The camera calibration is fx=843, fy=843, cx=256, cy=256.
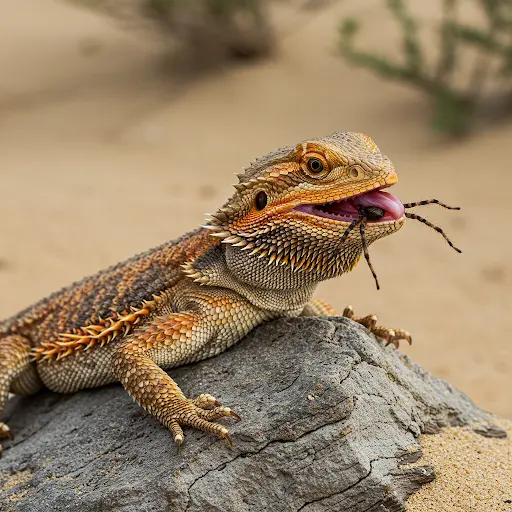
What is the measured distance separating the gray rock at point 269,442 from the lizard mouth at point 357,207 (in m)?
0.63

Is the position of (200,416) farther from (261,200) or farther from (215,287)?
(261,200)

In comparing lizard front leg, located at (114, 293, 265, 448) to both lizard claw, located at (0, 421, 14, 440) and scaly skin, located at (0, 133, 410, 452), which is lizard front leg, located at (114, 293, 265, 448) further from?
lizard claw, located at (0, 421, 14, 440)

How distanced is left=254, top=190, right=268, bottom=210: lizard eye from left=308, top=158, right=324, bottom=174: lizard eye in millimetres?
268

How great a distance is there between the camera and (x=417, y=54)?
41.5ft

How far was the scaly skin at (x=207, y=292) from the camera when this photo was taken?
11.8 feet

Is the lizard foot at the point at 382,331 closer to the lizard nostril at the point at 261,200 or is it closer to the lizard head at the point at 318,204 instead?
the lizard head at the point at 318,204

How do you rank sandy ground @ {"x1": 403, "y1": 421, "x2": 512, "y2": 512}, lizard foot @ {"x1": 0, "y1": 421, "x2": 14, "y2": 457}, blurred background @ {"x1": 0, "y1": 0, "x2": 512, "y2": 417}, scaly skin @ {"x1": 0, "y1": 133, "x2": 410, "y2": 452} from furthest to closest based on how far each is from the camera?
1. blurred background @ {"x1": 0, "y1": 0, "x2": 512, "y2": 417}
2. lizard foot @ {"x1": 0, "y1": 421, "x2": 14, "y2": 457}
3. sandy ground @ {"x1": 403, "y1": 421, "x2": 512, "y2": 512}
4. scaly skin @ {"x1": 0, "y1": 133, "x2": 410, "y2": 452}

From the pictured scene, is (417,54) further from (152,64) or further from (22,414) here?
(22,414)

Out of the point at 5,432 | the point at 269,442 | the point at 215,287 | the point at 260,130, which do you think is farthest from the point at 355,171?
the point at 260,130

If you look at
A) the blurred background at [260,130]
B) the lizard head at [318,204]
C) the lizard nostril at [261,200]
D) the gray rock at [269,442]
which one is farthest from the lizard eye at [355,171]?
the blurred background at [260,130]

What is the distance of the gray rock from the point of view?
3492 millimetres

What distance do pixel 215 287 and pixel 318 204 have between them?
749mm

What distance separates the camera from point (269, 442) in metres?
3.51

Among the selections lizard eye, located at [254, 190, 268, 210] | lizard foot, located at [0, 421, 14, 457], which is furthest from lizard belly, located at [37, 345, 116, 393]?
lizard eye, located at [254, 190, 268, 210]
